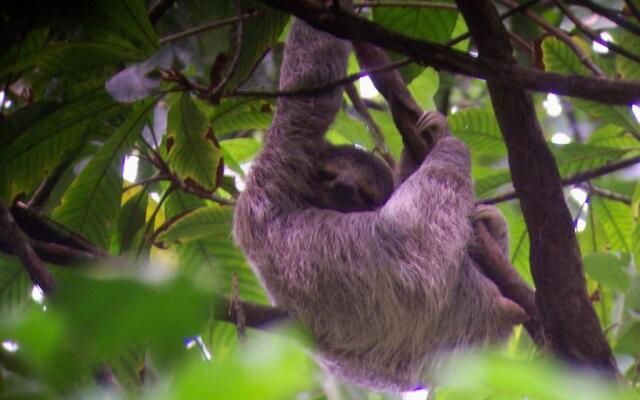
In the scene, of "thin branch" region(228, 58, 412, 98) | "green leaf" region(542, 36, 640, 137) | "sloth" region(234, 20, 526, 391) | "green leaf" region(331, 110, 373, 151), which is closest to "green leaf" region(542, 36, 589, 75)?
"green leaf" region(542, 36, 640, 137)

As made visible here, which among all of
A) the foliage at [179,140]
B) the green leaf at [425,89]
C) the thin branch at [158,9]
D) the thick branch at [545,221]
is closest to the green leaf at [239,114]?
the foliage at [179,140]

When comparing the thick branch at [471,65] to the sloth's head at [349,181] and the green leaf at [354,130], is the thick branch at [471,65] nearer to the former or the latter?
the sloth's head at [349,181]

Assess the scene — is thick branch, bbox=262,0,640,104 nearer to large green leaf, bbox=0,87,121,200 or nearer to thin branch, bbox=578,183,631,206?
large green leaf, bbox=0,87,121,200

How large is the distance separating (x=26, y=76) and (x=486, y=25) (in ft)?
8.39

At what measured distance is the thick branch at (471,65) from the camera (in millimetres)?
2971

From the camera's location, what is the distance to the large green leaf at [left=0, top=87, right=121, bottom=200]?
3752mm

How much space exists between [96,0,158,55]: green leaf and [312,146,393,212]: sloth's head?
1410 millimetres

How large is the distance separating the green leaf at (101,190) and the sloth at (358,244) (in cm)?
69

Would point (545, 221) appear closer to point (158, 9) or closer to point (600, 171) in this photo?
point (600, 171)

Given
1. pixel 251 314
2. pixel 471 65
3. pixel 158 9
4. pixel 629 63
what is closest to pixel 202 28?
pixel 158 9

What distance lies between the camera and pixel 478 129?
4.80 m

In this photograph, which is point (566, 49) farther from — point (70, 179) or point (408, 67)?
point (70, 179)

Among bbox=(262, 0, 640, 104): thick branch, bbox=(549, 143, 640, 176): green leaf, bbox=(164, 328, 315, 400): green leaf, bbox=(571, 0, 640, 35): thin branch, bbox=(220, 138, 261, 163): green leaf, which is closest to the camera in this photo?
bbox=(164, 328, 315, 400): green leaf

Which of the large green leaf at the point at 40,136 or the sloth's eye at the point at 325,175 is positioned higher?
the large green leaf at the point at 40,136
